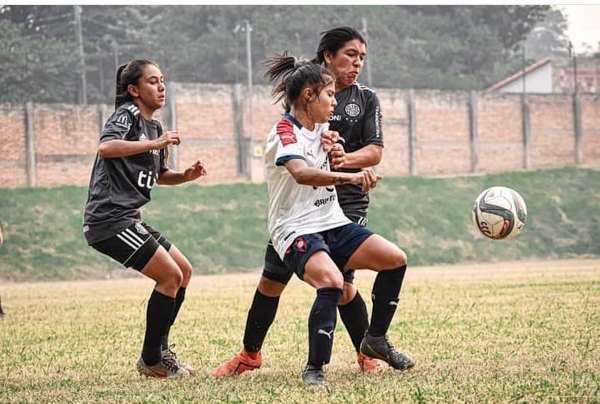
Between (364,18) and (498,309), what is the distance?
50131 mm

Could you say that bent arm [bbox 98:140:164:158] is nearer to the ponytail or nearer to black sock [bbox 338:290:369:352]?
the ponytail

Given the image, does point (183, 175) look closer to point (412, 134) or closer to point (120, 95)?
point (120, 95)

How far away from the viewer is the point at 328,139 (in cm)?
651

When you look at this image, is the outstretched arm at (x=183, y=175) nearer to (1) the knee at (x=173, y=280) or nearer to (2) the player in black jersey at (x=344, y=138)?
(1) the knee at (x=173, y=280)

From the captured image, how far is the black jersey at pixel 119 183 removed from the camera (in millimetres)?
7055

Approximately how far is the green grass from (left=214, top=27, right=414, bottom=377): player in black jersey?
26087 mm

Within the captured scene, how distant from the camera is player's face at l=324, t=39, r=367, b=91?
7.12 metres

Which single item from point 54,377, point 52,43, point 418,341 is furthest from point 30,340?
point 52,43

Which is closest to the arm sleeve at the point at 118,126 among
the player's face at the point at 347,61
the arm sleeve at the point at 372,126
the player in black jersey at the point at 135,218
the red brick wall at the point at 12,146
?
the player in black jersey at the point at 135,218

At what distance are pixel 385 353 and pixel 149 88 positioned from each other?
2332 millimetres

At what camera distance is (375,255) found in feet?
21.7

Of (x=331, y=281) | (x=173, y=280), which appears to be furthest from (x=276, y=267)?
(x=331, y=281)

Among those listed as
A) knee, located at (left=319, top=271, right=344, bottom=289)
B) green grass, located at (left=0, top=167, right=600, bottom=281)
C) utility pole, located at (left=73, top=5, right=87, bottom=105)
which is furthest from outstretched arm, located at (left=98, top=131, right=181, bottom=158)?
utility pole, located at (left=73, top=5, right=87, bottom=105)

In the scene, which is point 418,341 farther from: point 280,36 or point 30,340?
point 280,36
